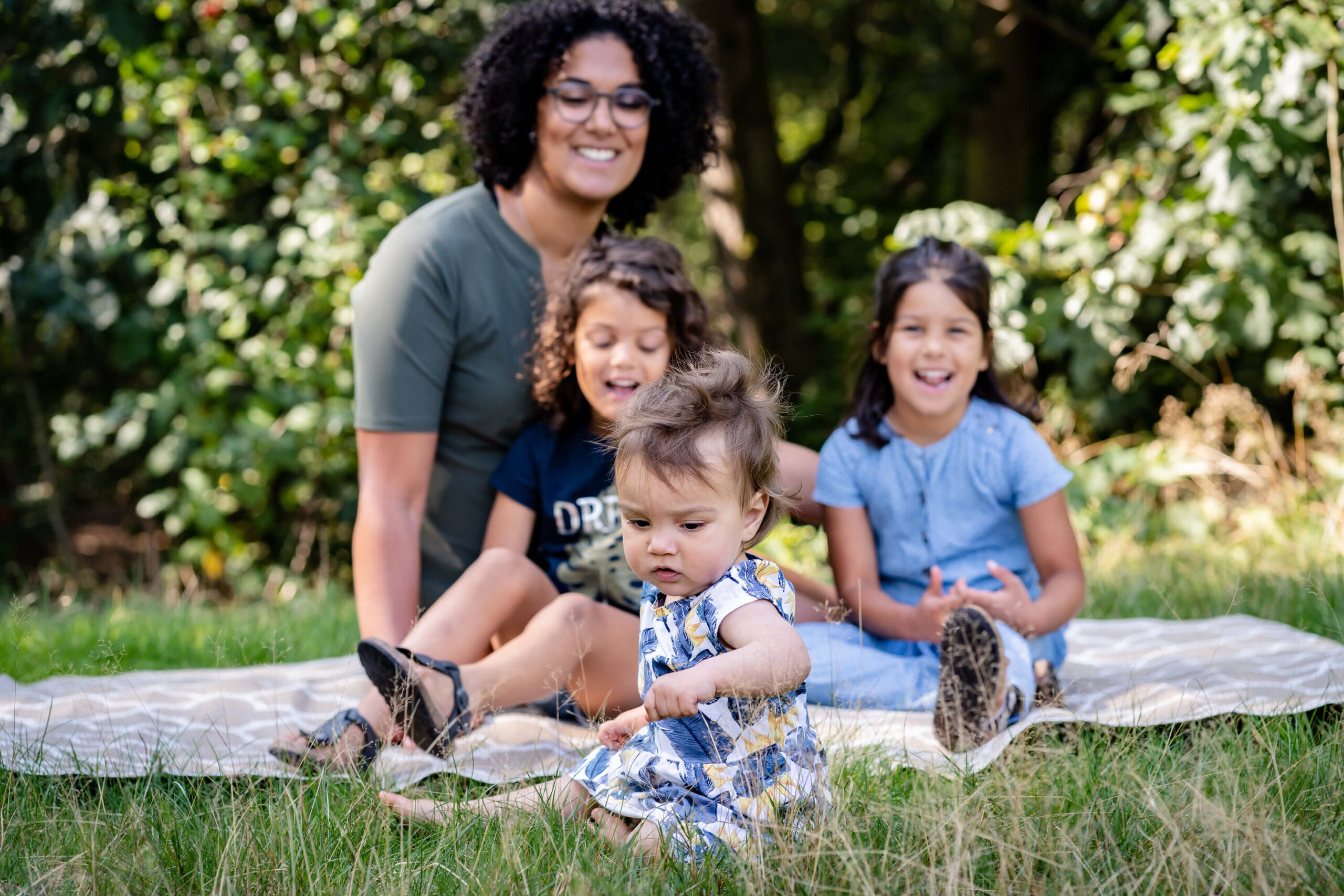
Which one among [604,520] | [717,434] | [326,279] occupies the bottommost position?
[604,520]

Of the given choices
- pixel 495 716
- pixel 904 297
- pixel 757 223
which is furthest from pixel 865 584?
pixel 757 223

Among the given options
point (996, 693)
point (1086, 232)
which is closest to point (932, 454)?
point (996, 693)

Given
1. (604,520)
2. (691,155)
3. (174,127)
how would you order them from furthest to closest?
(174,127), (691,155), (604,520)

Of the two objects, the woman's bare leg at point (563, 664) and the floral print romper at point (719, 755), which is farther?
Answer: the woman's bare leg at point (563, 664)

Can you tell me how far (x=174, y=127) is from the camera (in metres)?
4.93

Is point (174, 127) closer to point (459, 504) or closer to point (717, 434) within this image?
point (459, 504)

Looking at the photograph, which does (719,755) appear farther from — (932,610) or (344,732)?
(932,610)

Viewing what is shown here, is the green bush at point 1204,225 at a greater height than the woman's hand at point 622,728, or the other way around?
the green bush at point 1204,225

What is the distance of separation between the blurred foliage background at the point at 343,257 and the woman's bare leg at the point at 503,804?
293cm

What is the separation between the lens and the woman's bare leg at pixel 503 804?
173 cm

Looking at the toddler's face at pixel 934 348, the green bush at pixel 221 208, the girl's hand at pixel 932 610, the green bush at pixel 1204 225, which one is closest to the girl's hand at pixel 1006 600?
the girl's hand at pixel 932 610

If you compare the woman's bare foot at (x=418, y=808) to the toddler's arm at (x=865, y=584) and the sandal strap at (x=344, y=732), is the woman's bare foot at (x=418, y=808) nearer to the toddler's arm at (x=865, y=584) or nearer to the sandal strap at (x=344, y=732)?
the sandal strap at (x=344, y=732)

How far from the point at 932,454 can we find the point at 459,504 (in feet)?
3.72

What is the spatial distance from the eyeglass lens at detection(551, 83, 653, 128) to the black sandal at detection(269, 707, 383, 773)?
1473 mm
